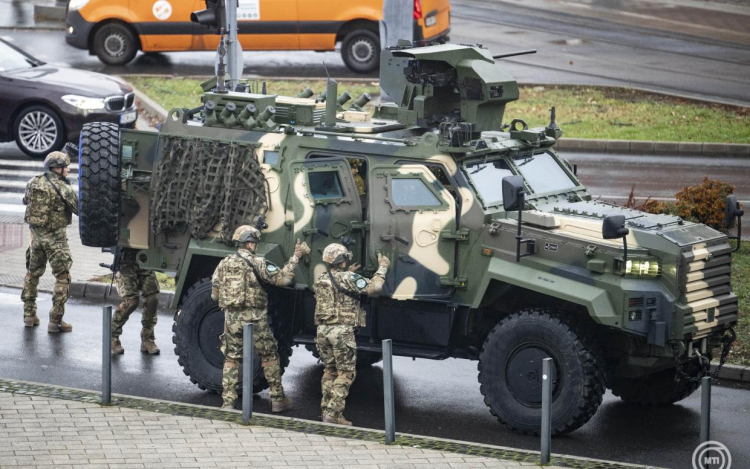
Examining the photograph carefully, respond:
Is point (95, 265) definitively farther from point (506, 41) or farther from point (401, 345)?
point (506, 41)

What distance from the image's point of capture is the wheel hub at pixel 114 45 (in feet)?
89.6

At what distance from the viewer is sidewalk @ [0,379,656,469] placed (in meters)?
9.80

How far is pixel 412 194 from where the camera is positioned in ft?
38.2

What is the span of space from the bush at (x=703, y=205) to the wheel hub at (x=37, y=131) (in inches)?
387

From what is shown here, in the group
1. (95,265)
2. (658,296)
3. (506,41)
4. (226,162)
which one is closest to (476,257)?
(658,296)

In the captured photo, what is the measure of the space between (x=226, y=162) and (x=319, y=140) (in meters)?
0.91

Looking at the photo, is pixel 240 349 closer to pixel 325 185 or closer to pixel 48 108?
pixel 325 185

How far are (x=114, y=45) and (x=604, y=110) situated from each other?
33.0ft

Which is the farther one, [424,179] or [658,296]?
[424,179]

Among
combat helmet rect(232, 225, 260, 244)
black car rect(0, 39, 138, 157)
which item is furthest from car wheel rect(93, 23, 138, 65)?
combat helmet rect(232, 225, 260, 244)

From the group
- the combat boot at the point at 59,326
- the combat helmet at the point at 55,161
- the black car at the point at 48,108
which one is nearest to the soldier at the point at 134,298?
the combat boot at the point at 59,326

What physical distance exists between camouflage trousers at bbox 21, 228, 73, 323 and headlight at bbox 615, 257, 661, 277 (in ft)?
20.2

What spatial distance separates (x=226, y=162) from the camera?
12.3 metres

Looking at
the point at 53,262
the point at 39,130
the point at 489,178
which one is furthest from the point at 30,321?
the point at 39,130
